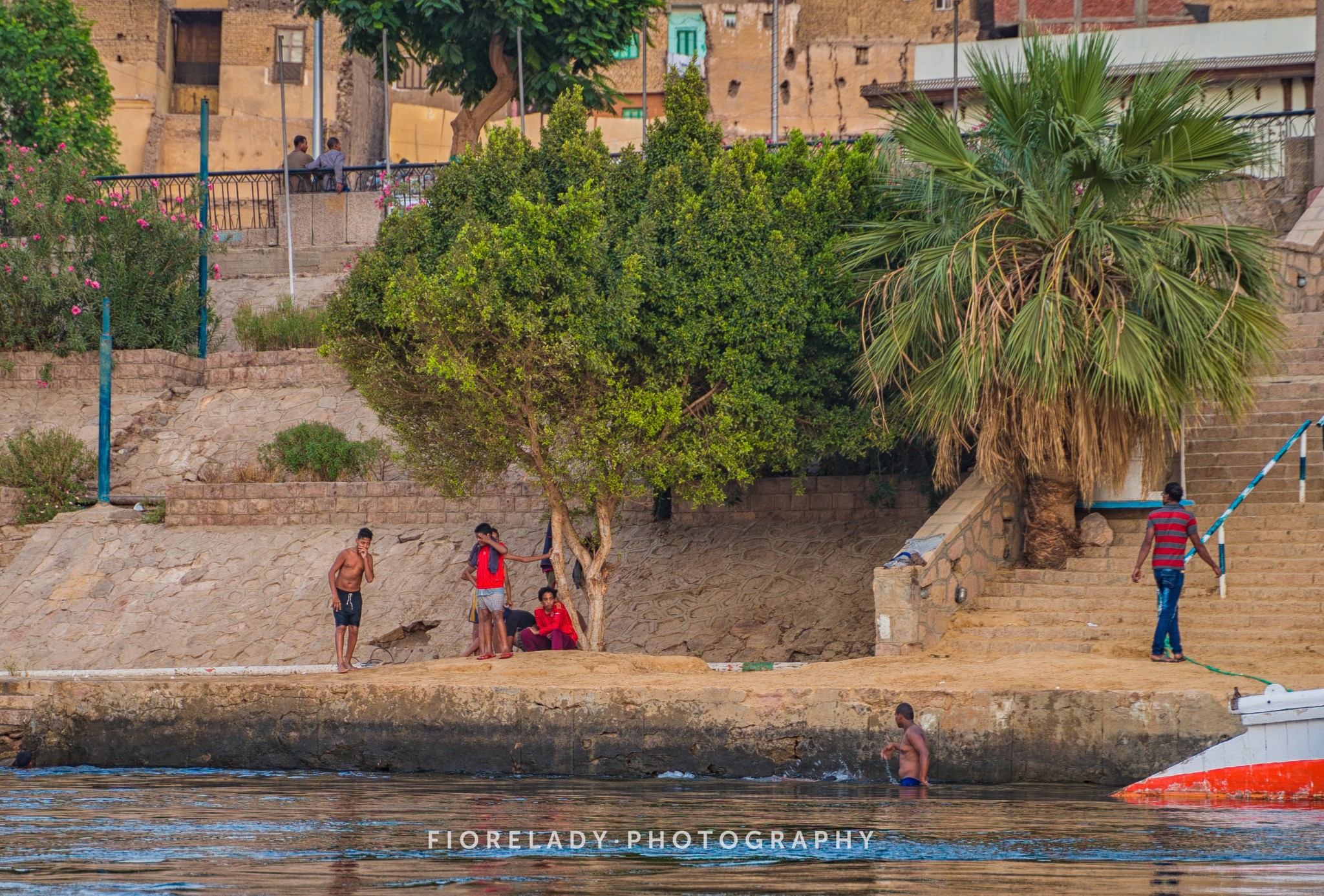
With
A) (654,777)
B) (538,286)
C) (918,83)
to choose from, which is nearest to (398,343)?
(538,286)

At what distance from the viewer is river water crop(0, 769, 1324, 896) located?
283 inches

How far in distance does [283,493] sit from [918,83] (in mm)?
17108

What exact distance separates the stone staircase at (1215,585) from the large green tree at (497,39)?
15090 millimetres

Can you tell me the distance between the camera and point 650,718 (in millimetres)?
11547

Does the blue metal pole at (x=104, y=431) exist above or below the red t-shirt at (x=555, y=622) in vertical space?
above

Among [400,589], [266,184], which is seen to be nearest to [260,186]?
[266,184]

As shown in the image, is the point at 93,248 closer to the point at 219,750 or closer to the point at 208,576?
the point at 208,576

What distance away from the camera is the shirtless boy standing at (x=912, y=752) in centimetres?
1062

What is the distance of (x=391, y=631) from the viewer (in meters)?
16.6

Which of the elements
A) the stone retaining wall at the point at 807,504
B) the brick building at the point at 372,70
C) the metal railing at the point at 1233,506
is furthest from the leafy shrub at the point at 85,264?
the metal railing at the point at 1233,506

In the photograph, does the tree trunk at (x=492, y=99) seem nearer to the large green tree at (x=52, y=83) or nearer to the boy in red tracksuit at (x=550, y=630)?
the large green tree at (x=52, y=83)

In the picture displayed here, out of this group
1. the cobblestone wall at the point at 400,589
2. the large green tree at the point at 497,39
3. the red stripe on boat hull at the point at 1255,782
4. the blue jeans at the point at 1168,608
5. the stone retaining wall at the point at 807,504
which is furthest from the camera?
the large green tree at the point at 497,39

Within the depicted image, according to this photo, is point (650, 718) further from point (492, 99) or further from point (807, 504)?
point (492, 99)

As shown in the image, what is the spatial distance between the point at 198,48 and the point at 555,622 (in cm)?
3286
